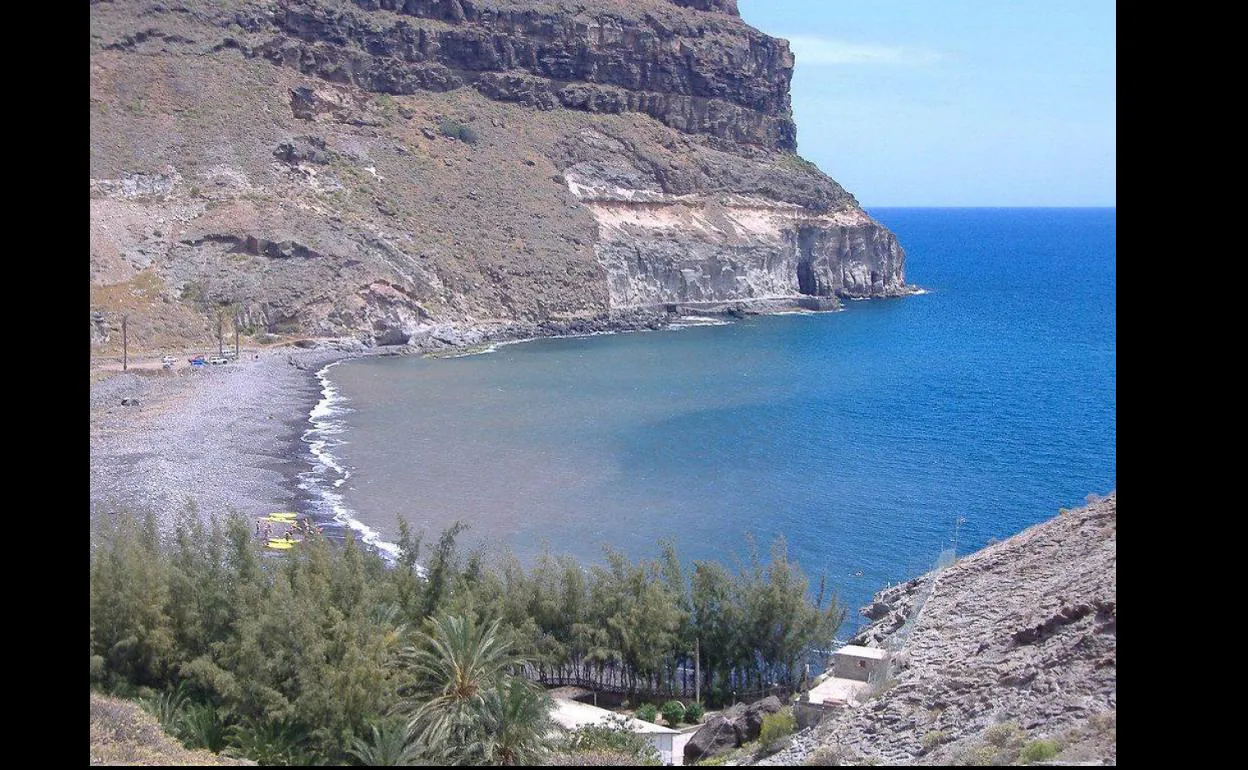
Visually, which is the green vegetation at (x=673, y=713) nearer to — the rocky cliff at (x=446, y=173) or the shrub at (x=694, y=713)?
the shrub at (x=694, y=713)

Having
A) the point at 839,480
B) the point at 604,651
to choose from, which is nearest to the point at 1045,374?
the point at 839,480

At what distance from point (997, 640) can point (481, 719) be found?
8.13 metres

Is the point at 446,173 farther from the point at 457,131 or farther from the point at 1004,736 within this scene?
the point at 1004,736

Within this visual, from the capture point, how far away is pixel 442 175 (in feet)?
297

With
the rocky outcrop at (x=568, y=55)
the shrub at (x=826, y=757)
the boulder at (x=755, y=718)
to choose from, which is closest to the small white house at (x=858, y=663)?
the boulder at (x=755, y=718)

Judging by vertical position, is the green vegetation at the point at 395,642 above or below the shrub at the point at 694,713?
above

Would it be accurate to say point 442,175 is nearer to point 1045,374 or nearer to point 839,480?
point 1045,374

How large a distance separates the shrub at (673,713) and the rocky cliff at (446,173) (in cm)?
5012

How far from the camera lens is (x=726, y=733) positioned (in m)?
18.5

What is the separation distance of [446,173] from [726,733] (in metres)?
77.6

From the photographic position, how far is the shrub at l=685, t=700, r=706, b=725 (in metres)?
21.1

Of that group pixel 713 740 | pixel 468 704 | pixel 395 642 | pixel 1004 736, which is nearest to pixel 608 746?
pixel 713 740

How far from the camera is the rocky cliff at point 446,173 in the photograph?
72.2 meters
